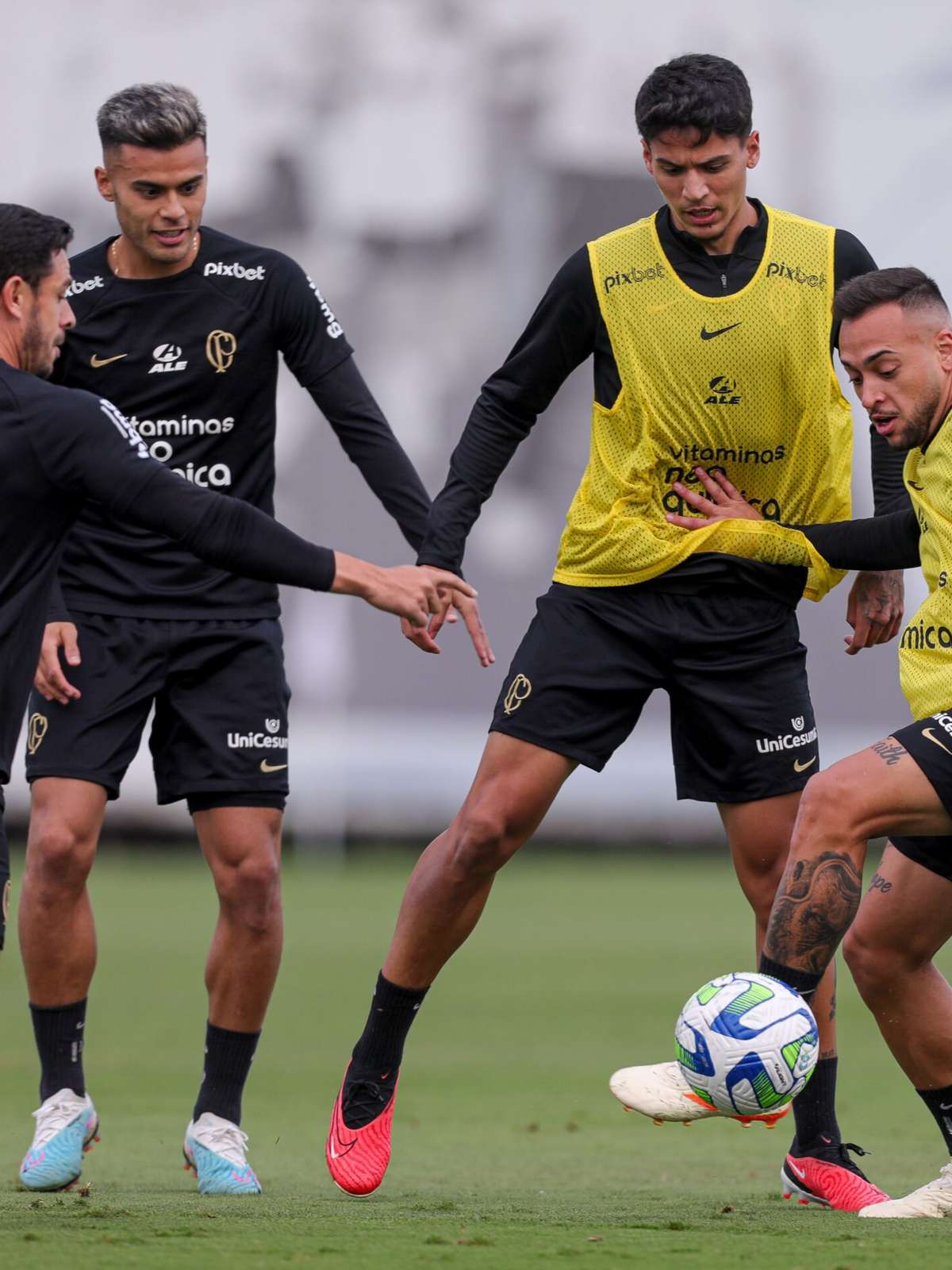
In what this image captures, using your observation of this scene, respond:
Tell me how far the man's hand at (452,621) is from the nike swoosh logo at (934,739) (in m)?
1.22

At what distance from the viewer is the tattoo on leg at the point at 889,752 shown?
5.00 meters

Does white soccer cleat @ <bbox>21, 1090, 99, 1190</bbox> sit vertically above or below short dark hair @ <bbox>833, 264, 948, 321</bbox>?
below

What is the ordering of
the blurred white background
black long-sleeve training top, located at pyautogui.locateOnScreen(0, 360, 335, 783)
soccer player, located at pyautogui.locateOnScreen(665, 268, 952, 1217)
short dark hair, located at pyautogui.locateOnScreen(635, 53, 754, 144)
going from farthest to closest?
the blurred white background, short dark hair, located at pyautogui.locateOnScreen(635, 53, 754, 144), soccer player, located at pyautogui.locateOnScreen(665, 268, 952, 1217), black long-sleeve training top, located at pyautogui.locateOnScreen(0, 360, 335, 783)

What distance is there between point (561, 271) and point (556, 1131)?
10.3 ft

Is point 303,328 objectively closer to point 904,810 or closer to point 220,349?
point 220,349

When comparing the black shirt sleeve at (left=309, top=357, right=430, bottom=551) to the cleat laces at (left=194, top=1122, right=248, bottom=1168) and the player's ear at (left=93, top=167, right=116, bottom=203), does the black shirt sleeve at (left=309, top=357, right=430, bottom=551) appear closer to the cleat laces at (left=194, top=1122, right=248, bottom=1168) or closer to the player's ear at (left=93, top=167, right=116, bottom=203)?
the player's ear at (left=93, top=167, right=116, bottom=203)

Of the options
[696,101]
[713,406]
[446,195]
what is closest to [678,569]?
[713,406]

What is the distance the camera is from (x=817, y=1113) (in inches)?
225

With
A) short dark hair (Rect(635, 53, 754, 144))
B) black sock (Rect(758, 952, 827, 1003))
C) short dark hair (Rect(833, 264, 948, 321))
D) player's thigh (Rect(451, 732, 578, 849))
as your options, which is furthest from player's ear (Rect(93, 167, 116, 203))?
black sock (Rect(758, 952, 827, 1003))

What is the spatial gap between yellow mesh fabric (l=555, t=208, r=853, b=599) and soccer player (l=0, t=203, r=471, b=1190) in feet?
3.79

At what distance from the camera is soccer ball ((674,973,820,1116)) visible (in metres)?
4.87

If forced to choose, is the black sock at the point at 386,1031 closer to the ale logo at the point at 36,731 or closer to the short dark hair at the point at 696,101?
the ale logo at the point at 36,731

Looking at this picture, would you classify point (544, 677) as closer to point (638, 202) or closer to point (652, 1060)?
point (652, 1060)

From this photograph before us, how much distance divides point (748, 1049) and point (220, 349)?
2.65 metres
